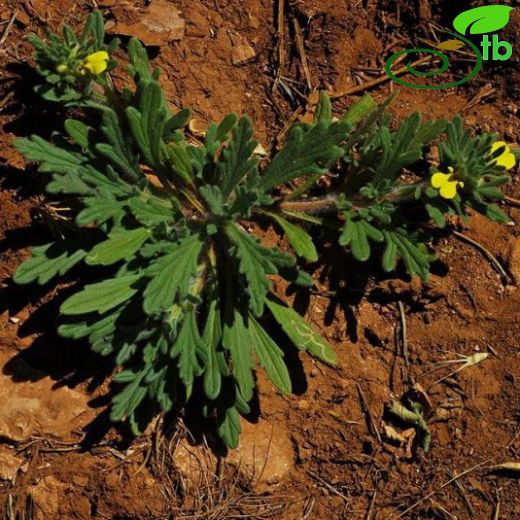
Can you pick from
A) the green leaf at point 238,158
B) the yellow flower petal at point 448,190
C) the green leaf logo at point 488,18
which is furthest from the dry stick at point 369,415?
the green leaf logo at point 488,18

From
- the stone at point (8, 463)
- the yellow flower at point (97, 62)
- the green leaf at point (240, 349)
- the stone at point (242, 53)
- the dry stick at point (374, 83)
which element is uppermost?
the yellow flower at point (97, 62)

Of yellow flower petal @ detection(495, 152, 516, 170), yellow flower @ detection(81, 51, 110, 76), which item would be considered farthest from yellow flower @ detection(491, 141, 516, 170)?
Result: yellow flower @ detection(81, 51, 110, 76)

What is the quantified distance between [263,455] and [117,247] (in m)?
1.78

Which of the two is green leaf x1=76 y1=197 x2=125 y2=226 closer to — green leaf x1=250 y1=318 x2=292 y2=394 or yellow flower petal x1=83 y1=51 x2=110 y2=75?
yellow flower petal x1=83 y1=51 x2=110 y2=75

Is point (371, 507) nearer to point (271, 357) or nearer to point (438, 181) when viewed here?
point (271, 357)

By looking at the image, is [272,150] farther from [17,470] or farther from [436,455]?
[17,470]

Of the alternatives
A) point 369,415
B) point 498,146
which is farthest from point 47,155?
point 369,415

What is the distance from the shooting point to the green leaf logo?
502 centimetres

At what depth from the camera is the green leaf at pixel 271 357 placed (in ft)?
14.7

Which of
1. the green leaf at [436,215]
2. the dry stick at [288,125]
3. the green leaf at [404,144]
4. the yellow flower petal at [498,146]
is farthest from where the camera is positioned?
the dry stick at [288,125]

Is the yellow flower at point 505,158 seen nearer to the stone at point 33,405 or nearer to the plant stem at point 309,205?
the plant stem at point 309,205

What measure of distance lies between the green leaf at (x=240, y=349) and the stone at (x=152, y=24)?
6.24 feet

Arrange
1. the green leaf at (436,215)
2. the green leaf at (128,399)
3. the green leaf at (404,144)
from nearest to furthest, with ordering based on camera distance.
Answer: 1. the green leaf at (436,215)
2. the green leaf at (404,144)
3. the green leaf at (128,399)

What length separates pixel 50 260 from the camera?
441 cm
